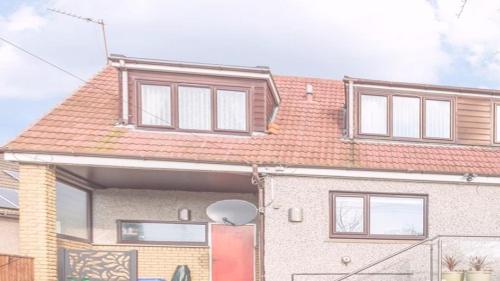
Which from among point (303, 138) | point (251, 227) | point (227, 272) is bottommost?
point (227, 272)

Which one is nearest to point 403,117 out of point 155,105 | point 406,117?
point 406,117

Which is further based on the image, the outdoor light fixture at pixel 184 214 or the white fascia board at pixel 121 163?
the outdoor light fixture at pixel 184 214

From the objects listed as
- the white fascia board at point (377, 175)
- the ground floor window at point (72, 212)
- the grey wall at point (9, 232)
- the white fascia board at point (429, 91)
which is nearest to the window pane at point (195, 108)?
the white fascia board at point (377, 175)

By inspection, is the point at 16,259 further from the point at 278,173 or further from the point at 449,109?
the point at 449,109

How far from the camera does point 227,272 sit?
12.4m

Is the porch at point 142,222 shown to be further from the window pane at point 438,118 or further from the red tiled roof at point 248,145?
the window pane at point 438,118

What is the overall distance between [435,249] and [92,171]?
6827 mm

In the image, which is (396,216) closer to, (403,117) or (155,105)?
(403,117)

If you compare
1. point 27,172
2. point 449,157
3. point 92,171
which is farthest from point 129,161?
point 449,157

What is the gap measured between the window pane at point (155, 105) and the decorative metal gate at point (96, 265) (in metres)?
2.74

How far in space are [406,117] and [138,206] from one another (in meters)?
6.25

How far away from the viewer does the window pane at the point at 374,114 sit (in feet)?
39.8

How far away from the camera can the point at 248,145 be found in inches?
440

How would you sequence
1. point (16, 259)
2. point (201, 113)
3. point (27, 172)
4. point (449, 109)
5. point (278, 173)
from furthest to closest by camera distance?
point (449, 109)
point (201, 113)
point (278, 173)
point (27, 172)
point (16, 259)
